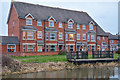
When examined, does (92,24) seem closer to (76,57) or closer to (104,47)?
(104,47)

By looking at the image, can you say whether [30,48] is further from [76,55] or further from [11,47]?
[76,55]

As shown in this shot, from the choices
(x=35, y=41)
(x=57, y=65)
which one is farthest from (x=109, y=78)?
(x=35, y=41)

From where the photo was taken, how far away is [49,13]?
40031 millimetres

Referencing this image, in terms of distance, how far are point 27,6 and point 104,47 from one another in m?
24.5

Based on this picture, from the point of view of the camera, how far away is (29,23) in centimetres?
3456

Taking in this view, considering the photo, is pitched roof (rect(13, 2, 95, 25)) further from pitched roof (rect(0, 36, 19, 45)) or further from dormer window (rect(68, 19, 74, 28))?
pitched roof (rect(0, 36, 19, 45))

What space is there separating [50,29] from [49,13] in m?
5.07

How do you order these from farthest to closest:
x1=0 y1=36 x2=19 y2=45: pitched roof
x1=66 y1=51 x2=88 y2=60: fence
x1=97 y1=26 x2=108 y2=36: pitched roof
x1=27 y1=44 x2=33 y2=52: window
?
x1=97 y1=26 x2=108 y2=36: pitched roof → x1=27 y1=44 x2=33 y2=52: window → x1=0 y1=36 x2=19 y2=45: pitched roof → x1=66 y1=51 x2=88 y2=60: fence

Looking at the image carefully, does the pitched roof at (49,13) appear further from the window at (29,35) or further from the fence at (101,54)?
the fence at (101,54)

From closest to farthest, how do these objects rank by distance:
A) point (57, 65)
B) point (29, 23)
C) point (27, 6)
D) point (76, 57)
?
A: 1. point (57, 65)
2. point (76, 57)
3. point (29, 23)
4. point (27, 6)

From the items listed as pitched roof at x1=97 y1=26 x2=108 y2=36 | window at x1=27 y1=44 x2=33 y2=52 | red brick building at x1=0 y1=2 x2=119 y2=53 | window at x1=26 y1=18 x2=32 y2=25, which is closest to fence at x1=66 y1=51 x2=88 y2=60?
red brick building at x1=0 y1=2 x2=119 y2=53

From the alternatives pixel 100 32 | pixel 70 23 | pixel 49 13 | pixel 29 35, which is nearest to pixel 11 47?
pixel 29 35

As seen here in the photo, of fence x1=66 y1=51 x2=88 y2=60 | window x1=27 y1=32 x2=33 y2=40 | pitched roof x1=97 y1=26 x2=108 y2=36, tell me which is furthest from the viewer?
pitched roof x1=97 y1=26 x2=108 y2=36

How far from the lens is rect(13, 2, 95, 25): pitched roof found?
36281 millimetres
